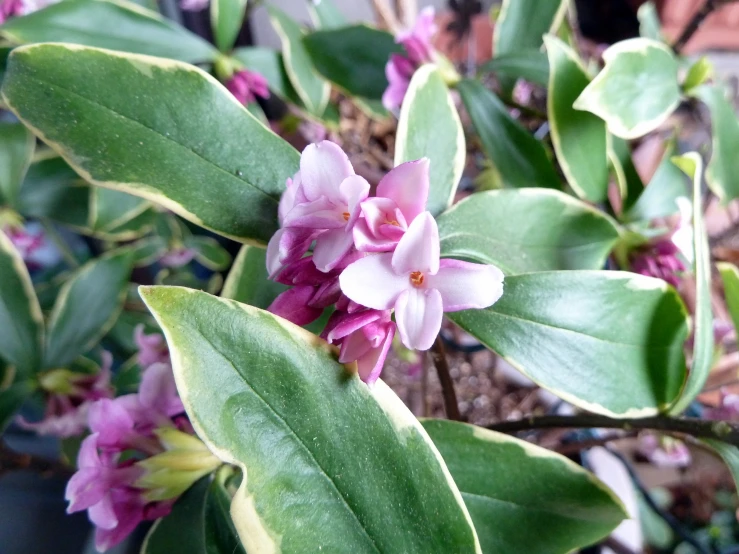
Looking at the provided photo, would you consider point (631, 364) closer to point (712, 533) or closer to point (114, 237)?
point (114, 237)

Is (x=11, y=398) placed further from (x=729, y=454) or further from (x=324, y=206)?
(x=729, y=454)

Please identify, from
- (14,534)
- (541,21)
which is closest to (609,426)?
(541,21)

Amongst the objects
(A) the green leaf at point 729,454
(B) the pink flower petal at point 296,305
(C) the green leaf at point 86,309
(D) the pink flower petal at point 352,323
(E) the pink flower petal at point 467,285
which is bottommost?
(C) the green leaf at point 86,309

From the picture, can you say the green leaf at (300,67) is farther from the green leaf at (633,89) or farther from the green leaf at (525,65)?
the green leaf at (633,89)

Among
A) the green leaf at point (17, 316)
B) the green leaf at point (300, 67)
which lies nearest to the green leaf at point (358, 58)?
the green leaf at point (300, 67)

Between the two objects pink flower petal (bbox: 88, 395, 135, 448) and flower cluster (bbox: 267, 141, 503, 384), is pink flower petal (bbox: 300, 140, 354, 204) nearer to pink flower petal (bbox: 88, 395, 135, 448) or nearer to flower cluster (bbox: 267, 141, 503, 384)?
flower cluster (bbox: 267, 141, 503, 384)

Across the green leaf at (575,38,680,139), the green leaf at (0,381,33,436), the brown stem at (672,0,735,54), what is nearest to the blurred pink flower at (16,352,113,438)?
the green leaf at (0,381,33,436)

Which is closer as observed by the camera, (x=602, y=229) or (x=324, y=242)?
(x=324, y=242)
